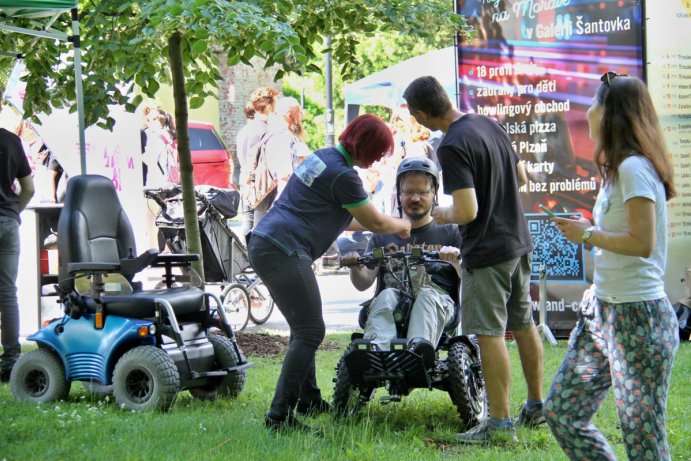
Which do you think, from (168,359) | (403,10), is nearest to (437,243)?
(168,359)

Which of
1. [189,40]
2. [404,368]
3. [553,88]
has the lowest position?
[404,368]

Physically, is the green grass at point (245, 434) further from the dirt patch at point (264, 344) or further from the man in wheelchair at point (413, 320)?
the dirt patch at point (264, 344)

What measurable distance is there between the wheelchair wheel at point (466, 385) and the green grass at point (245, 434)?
0.45ft

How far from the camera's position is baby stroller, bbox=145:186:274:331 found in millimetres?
11422

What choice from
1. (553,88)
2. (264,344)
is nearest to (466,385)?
(264,344)

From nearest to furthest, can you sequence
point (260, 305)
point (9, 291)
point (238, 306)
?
1. point (9, 291)
2. point (238, 306)
3. point (260, 305)

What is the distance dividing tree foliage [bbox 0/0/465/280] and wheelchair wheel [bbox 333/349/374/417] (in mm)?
1988

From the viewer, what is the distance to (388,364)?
16.8ft

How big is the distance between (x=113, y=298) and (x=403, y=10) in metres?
3.27

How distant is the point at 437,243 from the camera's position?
572cm

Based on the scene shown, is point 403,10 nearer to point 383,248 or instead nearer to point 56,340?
point 383,248

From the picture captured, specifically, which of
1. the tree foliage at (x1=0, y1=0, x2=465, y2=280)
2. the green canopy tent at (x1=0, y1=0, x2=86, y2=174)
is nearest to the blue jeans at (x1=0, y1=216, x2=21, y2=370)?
the green canopy tent at (x1=0, y1=0, x2=86, y2=174)

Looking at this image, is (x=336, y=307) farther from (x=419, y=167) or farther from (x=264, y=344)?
(x=419, y=167)

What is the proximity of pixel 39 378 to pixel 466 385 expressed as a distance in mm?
2692
